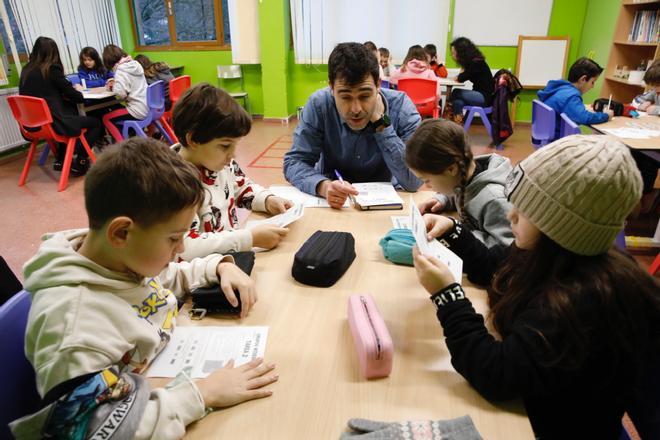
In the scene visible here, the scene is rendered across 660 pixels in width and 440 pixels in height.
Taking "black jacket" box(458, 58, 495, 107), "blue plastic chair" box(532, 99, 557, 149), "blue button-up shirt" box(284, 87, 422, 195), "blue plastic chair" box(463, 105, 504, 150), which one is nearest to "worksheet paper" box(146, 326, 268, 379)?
"blue button-up shirt" box(284, 87, 422, 195)

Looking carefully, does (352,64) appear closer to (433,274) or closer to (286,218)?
(286,218)

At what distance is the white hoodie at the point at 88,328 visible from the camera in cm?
67

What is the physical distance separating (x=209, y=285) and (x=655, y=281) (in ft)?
3.14

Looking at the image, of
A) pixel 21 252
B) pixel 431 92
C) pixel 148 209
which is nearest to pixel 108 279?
pixel 148 209

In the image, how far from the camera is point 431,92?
4.84m

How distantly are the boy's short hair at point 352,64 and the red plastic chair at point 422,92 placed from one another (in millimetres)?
3187

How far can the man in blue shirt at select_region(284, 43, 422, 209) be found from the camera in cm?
178

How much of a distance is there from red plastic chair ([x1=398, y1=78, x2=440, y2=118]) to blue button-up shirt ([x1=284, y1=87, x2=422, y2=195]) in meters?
2.92

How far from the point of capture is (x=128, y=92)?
4.66m

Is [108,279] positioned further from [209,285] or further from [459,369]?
[459,369]

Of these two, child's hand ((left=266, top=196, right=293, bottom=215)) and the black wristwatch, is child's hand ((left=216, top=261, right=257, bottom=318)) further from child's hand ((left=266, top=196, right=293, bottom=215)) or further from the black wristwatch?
the black wristwatch

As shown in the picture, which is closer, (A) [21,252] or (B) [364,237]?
(B) [364,237]

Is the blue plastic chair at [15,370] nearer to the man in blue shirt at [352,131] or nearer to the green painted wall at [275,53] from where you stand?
the man in blue shirt at [352,131]

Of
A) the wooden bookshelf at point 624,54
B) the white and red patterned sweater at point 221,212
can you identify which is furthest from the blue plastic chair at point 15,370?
the wooden bookshelf at point 624,54
